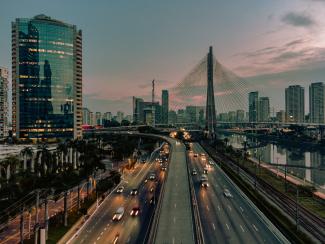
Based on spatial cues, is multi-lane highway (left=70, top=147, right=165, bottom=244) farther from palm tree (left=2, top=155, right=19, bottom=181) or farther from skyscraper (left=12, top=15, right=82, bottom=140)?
skyscraper (left=12, top=15, right=82, bottom=140)

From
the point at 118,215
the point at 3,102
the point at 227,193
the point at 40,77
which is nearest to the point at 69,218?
the point at 118,215

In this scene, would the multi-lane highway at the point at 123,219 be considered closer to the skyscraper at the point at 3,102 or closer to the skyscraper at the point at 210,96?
the skyscraper at the point at 210,96

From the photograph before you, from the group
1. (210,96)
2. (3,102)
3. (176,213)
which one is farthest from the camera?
(3,102)

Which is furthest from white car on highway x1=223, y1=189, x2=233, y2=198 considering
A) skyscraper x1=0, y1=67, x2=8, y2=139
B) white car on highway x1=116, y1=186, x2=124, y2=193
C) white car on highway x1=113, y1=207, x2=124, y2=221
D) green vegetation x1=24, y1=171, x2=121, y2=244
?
skyscraper x1=0, y1=67, x2=8, y2=139

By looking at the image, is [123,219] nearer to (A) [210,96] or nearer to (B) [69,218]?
(B) [69,218]

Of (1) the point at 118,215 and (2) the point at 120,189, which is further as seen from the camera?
(2) the point at 120,189

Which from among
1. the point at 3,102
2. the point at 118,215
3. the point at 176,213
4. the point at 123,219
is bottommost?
the point at 123,219
